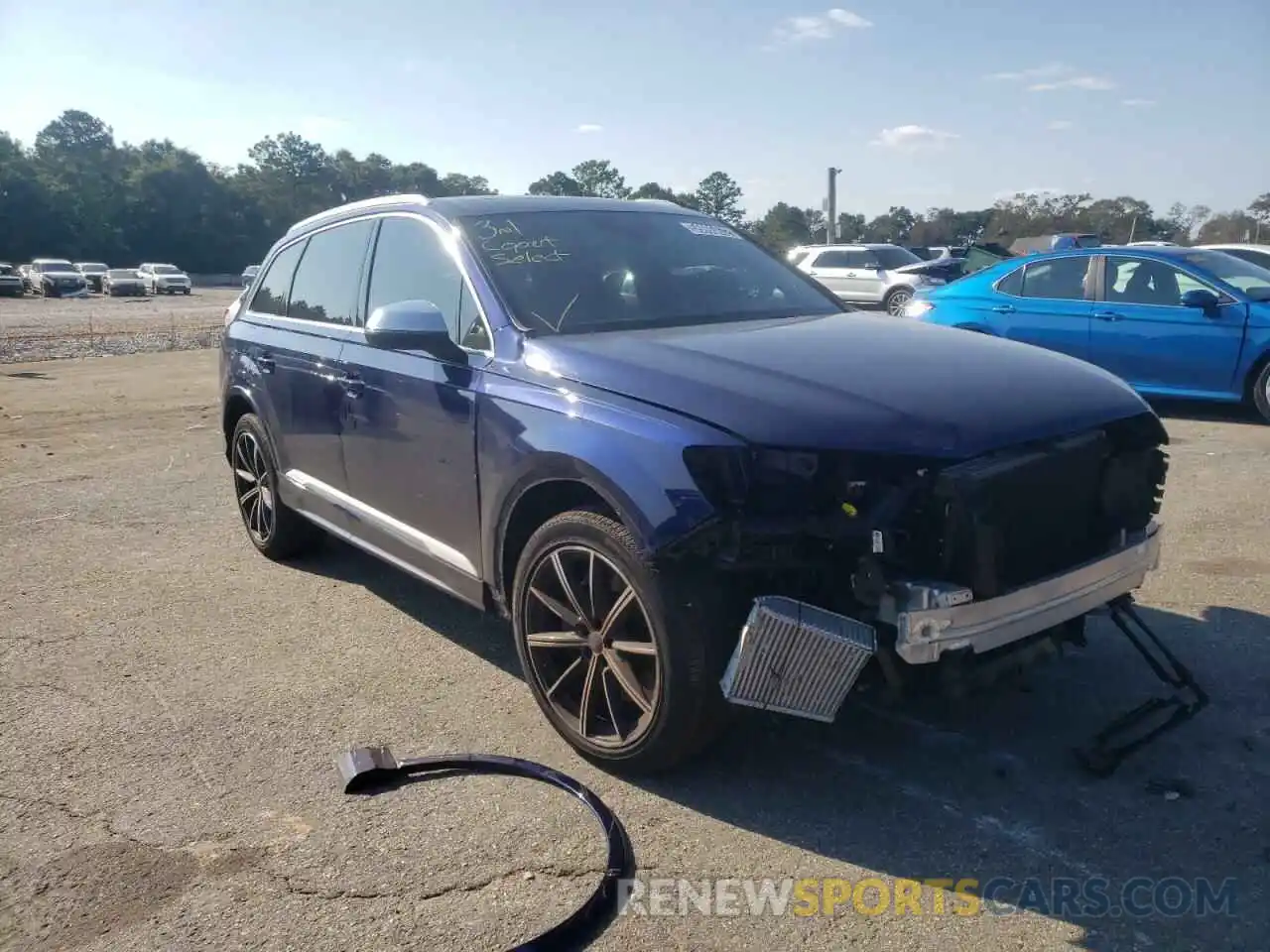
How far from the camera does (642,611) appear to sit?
10.5ft

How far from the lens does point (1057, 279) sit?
10227 mm

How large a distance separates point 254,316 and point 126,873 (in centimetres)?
360

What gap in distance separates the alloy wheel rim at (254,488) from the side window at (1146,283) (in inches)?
302

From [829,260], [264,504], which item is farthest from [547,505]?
[829,260]

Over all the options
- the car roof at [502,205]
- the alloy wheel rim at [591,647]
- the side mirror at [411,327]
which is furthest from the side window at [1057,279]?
the alloy wheel rim at [591,647]

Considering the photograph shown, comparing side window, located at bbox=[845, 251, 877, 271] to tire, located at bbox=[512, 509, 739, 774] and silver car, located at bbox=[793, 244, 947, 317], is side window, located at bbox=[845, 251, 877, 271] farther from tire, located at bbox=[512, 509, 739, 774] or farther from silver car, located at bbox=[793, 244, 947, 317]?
tire, located at bbox=[512, 509, 739, 774]

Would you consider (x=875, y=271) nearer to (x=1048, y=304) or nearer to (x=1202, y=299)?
(x=1048, y=304)

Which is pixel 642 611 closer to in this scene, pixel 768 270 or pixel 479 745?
pixel 479 745

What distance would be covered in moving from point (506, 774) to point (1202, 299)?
26.4 feet

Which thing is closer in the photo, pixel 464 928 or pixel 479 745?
pixel 464 928

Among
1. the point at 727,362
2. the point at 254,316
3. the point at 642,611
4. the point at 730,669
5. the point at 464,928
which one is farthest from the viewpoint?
the point at 254,316

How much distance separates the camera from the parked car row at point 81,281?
50.7 meters

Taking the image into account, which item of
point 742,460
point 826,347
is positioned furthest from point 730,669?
point 826,347

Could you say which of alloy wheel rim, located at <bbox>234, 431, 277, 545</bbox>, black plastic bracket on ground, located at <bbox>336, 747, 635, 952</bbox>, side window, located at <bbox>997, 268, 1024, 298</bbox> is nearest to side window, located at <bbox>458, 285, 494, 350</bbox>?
black plastic bracket on ground, located at <bbox>336, 747, 635, 952</bbox>
